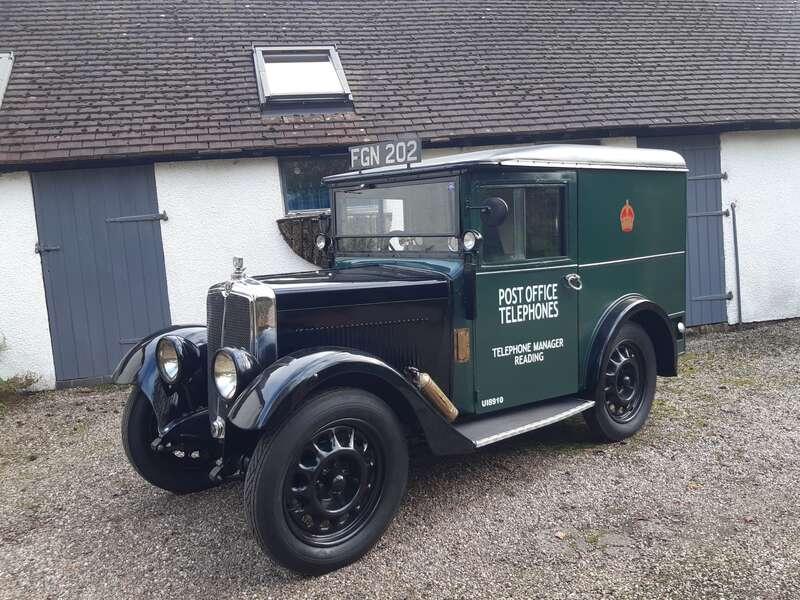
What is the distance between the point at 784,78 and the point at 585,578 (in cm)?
918

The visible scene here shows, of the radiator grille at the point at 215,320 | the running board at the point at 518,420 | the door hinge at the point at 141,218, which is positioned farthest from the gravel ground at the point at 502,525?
the door hinge at the point at 141,218

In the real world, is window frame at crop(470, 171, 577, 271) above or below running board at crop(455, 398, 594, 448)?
above

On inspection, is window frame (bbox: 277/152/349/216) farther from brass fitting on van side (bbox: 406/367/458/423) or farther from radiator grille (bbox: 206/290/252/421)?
brass fitting on van side (bbox: 406/367/458/423)

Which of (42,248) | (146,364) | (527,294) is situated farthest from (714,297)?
(42,248)

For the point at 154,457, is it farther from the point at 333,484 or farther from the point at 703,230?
the point at 703,230

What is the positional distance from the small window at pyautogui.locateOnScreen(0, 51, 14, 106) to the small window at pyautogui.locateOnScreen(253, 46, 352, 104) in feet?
9.42

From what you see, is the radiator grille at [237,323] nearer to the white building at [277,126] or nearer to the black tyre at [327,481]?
the black tyre at [327,481]

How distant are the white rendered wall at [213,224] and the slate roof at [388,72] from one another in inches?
10.8

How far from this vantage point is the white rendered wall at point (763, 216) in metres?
8.95

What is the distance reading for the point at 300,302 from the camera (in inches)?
139

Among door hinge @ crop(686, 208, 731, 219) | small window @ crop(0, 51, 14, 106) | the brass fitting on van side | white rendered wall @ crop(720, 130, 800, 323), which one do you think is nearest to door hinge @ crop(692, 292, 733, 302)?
white rendered wall @ crop(720, 130, 800, 323)

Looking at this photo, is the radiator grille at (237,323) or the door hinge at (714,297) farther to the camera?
the door hinge at (714,297)

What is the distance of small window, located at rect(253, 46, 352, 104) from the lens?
8.09 meters

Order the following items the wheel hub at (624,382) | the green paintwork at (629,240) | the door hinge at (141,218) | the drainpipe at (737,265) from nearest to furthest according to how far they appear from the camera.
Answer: the green paintwork at (629,240)
the wheel hub at (624,382)
the door hinge at (141,218)
the drainpipe at (737,265)
